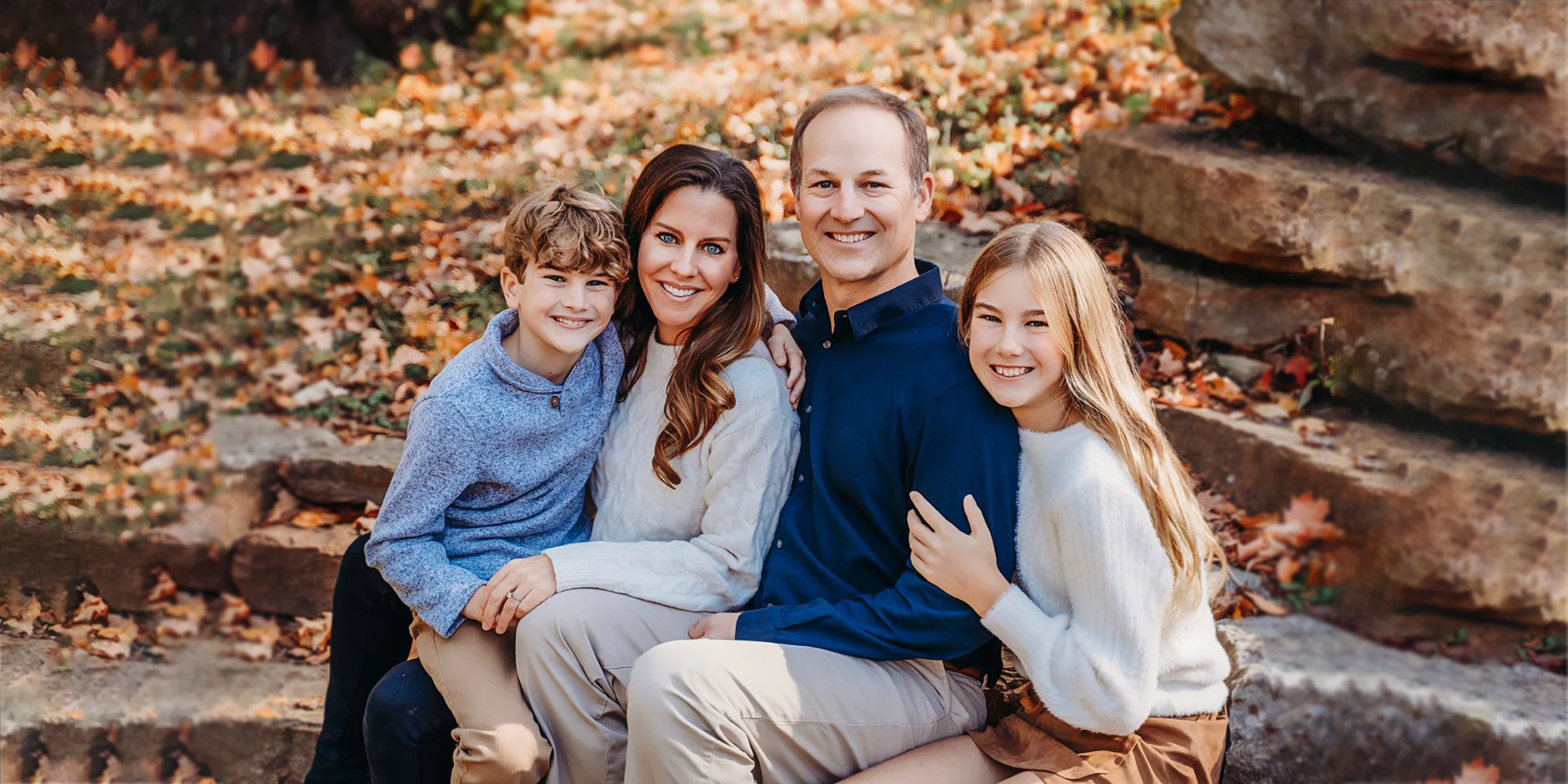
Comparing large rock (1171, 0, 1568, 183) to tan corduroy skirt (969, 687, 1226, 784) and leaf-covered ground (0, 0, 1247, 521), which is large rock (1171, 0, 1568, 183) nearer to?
leaf-covered ground (0, 0, 1247, 521)

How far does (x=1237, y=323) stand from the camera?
4.50 m

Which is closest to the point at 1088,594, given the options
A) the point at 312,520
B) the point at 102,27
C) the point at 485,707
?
the point at 485,707

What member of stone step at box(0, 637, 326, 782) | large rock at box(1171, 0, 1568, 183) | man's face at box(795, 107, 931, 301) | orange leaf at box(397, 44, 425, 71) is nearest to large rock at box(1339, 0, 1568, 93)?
large rock at box(1171, 0, 1568, 183)

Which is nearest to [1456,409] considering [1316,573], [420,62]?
[1316,573]

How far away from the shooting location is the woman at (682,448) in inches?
98.7

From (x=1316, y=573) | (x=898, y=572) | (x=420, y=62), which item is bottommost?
(x=1316, y=573)

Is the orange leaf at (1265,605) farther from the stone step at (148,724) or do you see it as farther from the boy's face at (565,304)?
the stone step at (148,724)

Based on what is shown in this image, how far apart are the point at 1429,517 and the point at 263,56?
6.36m

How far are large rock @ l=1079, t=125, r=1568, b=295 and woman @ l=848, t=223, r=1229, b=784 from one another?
238cm

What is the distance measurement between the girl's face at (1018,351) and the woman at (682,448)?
51 centimetres

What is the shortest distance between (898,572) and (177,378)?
3.47 meters

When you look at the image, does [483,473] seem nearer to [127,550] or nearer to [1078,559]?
[1078,559]

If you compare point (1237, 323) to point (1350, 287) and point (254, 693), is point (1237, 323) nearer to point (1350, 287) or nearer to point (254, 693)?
point (1350, 287)

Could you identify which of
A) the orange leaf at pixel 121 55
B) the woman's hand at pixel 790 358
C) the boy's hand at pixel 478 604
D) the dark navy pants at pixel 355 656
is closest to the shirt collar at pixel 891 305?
the woman's hand at pixel 790 358
